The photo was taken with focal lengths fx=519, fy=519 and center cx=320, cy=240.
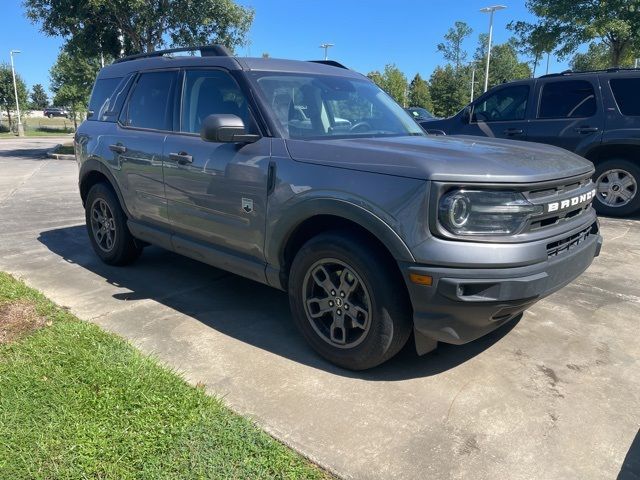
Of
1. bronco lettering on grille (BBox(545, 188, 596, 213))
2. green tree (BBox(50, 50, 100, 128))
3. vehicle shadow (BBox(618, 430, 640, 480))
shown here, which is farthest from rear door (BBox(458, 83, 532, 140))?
green tree (BBox(50, 50, 100, 128))

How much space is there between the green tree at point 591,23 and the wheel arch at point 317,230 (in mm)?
12759

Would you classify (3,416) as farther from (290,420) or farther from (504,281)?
(504,281)

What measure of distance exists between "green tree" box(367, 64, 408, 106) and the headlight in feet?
168

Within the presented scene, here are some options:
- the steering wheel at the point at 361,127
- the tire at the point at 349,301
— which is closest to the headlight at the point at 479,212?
the tire at the point at 349,301

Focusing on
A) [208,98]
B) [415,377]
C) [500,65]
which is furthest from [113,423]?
[500,65]

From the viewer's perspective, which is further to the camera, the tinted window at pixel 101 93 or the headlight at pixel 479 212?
the tinted window at pixel 101 93

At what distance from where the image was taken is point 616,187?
7.44 meters

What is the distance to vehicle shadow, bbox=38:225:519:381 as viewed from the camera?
334 centimetres

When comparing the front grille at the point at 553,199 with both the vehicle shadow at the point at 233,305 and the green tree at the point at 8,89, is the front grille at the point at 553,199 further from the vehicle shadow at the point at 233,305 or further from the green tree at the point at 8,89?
the green tree at the point at 8,89

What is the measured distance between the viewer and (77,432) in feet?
8.23

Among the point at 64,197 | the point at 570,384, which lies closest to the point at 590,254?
the point at 570,384

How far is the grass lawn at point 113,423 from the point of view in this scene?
2311mm

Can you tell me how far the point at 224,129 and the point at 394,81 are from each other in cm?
5313

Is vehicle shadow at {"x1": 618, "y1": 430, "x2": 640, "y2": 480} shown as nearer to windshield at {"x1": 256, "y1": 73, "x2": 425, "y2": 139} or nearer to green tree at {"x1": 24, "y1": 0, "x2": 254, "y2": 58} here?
windshield at {"x1": 256, "y1": 73, "x2": 425, "y2": 139}
